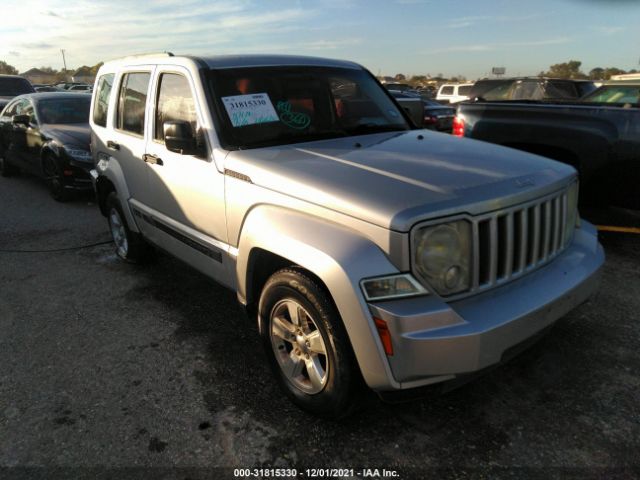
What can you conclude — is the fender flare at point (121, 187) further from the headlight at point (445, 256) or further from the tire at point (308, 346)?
the headlight at point (445, 256)

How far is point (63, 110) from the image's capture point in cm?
857

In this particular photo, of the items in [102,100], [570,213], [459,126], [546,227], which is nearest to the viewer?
[546,227]

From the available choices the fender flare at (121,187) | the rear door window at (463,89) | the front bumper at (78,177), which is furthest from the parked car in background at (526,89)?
the rear door window at (463,89)

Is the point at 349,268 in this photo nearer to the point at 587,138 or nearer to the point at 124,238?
the point at 124,238

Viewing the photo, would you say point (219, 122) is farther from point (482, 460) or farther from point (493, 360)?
point (482, 460)

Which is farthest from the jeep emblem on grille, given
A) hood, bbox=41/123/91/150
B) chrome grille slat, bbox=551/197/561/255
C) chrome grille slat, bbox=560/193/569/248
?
hood, bbox=41/123/91/150

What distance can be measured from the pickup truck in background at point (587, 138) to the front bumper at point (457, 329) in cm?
327

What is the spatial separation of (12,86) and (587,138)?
15.7 m

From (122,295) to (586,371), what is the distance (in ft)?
11.9

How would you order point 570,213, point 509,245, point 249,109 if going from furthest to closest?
point 249,109
point 570,213
point 509,245

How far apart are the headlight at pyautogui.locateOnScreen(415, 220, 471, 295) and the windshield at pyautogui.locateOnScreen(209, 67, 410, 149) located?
140cm

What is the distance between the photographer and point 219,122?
3.12 meters

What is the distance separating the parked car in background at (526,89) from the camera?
1134 centimetres

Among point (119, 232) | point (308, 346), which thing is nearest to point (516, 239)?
point (308, 346)
